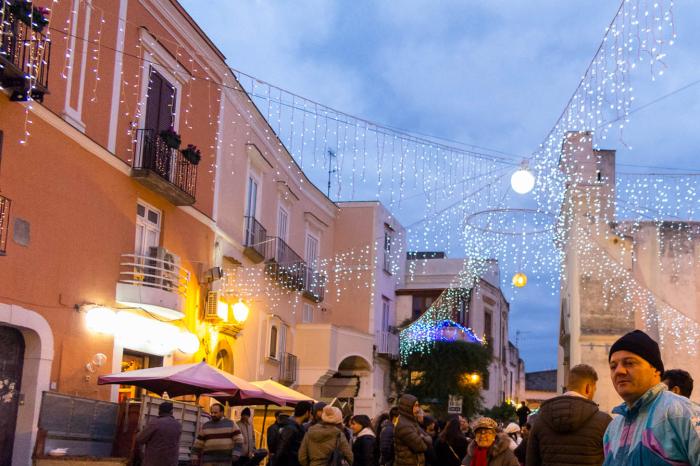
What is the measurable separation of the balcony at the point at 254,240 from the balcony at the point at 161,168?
4493 millimetres

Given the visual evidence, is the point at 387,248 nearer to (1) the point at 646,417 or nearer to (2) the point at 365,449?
(2) the point at 365,449

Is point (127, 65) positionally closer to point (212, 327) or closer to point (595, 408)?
point (212, 327)

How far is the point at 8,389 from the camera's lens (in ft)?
41.2

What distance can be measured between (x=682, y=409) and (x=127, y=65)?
13.7 meters

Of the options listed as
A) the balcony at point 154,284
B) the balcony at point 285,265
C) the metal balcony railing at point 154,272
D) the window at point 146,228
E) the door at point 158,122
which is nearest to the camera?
the balcony at point 154,284

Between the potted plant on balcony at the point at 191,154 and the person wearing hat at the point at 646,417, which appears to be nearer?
the person wearing hat at the point at 646,417

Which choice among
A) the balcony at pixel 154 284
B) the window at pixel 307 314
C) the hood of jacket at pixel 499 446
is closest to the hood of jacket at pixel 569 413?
the hood of jacket at pixel 499 446

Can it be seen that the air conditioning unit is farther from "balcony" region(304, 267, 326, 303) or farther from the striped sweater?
"balcony" region(304, 267, 326, 303)

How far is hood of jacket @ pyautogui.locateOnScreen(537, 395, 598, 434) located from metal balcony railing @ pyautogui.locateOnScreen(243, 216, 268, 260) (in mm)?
16206

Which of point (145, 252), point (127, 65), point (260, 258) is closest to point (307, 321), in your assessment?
→ point (260, 258)

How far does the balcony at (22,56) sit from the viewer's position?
37.0 feet

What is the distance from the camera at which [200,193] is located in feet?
61.3

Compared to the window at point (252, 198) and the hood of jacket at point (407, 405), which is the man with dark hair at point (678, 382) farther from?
the window at point (252, 198)

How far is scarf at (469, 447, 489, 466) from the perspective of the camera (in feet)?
23.8
